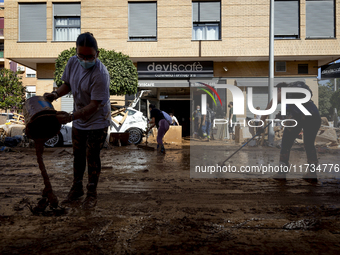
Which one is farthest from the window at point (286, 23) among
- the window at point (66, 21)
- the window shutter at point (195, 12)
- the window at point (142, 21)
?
the window at point (66, 21)

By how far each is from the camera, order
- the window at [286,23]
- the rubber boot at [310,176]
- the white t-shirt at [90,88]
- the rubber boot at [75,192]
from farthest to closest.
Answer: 1. the window at [286,23]
2. the rubber boot at [310,176]
3. the rubber boot at [75,192]
4. the white t-shirt at [90,88]

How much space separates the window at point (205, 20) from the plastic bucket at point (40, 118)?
16657 mm

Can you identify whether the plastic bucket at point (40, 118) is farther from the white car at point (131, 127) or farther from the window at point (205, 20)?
the window at point (205, 20)

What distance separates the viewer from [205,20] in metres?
18.8

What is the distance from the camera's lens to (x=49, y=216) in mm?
3045

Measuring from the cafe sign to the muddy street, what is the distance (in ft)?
46.9

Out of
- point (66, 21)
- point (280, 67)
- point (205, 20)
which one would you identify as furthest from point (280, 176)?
point (66, 21)

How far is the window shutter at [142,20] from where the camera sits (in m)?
18.7

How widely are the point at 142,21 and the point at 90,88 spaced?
53.8ft

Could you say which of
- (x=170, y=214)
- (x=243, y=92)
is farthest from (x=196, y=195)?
(x=243, y=92)

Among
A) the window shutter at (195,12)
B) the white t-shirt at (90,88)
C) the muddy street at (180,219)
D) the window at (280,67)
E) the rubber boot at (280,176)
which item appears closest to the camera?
the muddy street at (180,219)

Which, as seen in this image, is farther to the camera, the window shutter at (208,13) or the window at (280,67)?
the window at (280,67)

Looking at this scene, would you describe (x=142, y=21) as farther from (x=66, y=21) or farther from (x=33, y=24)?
(x=33, y=24)

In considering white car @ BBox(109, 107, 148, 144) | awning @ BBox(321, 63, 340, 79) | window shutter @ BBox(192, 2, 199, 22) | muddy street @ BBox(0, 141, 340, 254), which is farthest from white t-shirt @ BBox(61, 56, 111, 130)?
awning @ BBox(321, 63, 340, 79)
